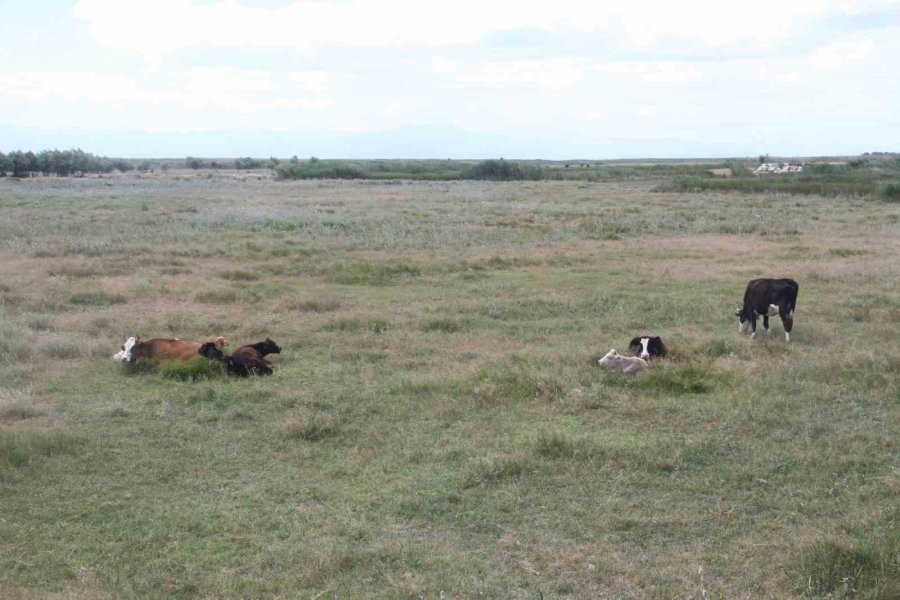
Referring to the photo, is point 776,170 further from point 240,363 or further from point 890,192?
point 240,363

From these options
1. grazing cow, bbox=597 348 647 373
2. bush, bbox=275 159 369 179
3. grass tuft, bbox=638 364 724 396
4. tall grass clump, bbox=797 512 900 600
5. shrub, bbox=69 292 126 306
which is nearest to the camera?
tall grass clump, bbox=797 512 900 600

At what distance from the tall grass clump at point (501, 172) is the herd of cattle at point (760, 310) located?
234 feet

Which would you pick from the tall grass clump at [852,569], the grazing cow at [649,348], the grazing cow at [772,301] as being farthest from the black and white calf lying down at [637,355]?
the tall grass clump at [852,569]

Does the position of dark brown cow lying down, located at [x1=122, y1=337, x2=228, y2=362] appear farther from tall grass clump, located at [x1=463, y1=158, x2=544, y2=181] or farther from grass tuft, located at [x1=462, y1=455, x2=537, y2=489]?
tall grass clump, located at [x1=463, y1=158, x2=544, y2=181]

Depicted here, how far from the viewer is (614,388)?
9.55 meters

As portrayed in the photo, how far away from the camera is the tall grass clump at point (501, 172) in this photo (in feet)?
274

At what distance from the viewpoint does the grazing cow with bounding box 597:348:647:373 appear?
10.0 metres

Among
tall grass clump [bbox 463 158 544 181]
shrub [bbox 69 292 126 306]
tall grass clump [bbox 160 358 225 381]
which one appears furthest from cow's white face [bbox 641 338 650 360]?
tall grass clump [bbox 463 158 544 181]

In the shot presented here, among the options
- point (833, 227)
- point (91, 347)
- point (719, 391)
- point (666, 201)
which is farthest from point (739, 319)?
point (666, 201)

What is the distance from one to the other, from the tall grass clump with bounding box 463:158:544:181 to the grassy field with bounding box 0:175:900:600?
6615 centimetres

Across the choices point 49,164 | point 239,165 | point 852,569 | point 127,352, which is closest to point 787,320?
point 852,569

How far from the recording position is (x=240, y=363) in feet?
34.0

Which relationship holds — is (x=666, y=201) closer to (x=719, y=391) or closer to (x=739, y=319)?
(x=739, y=319)

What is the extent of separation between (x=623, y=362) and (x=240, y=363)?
4802 millimetres
